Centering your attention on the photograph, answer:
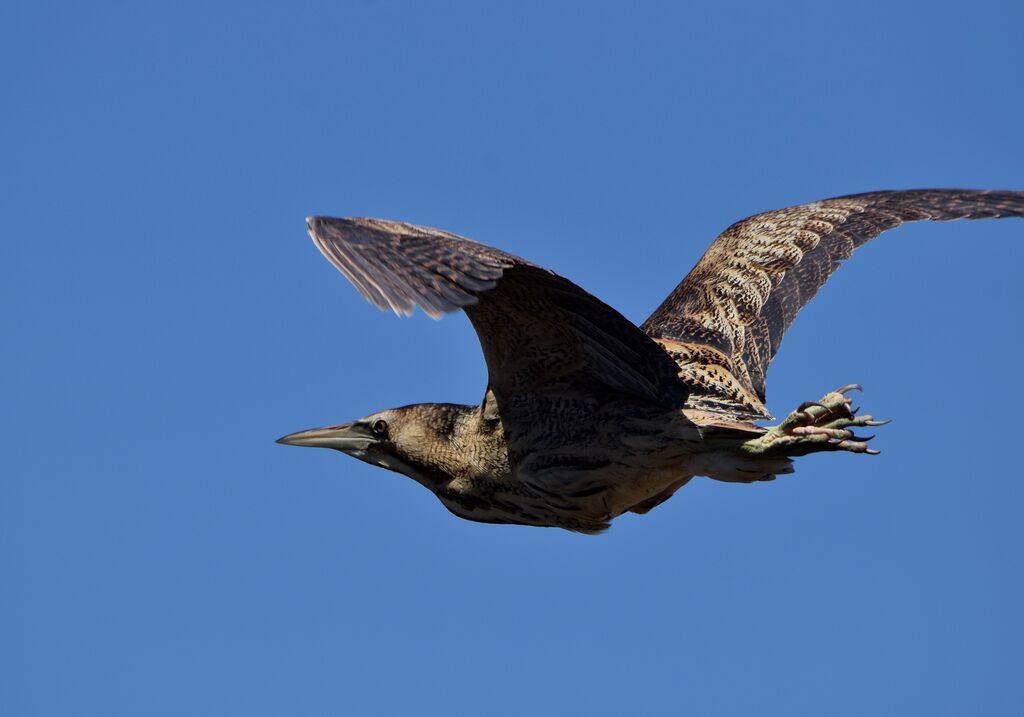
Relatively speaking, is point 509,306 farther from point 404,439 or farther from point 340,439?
point 340,439

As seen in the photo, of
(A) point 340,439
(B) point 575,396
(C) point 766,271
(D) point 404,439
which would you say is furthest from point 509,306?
(C) point 766,271

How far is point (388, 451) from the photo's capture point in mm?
7805

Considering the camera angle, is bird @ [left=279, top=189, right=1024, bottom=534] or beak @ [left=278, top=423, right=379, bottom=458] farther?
beak @ [left=278, top=423, right=379, bottom=458]

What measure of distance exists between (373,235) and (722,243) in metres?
2.91

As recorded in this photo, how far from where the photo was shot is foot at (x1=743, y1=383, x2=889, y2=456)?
6605mm

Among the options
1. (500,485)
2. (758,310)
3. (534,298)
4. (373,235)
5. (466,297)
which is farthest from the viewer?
(758,310)

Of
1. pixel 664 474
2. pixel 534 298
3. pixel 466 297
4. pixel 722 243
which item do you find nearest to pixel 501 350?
pixel 534 298

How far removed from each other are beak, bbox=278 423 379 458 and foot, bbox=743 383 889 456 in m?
1.98

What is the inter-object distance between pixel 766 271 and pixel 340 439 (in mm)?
2340

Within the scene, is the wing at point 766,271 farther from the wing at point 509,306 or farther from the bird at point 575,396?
the wing at point 509,306

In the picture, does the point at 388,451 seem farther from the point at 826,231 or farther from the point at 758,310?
the point at 826,231

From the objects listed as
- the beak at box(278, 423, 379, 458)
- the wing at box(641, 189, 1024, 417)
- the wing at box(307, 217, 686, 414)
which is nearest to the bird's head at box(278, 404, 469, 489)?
the beak at box(278, 423, 379, 458)

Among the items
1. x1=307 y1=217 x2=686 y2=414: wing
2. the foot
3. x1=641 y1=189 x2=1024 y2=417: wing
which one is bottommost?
the foot

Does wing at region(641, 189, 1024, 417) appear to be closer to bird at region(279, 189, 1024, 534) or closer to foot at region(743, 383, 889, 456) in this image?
bird at region(279, 189, 1024, 534)
